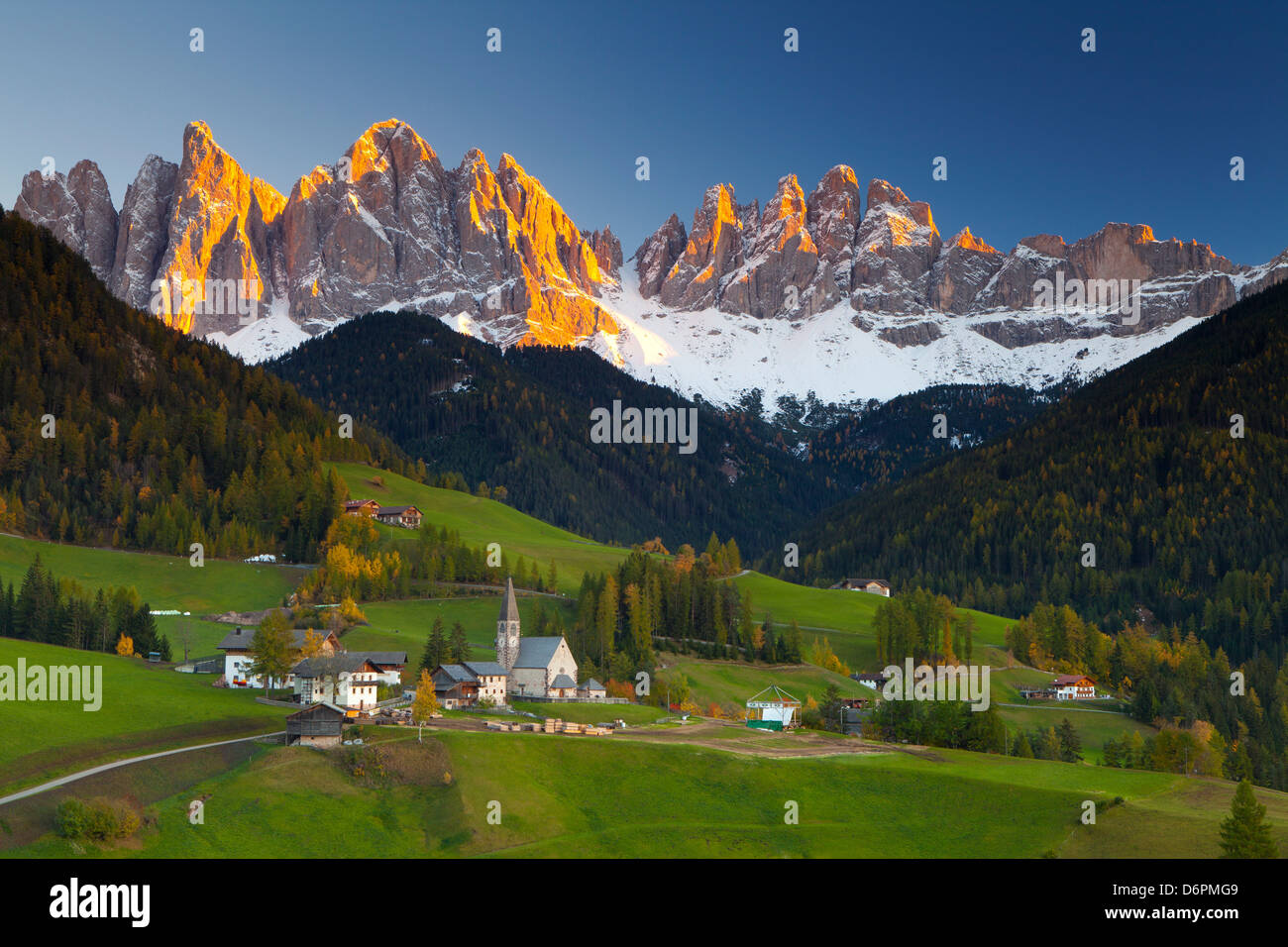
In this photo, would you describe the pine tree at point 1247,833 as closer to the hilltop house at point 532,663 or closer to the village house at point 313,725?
the village house at point 313,725

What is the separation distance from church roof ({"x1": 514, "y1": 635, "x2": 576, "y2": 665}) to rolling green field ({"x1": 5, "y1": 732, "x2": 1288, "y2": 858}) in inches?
1252

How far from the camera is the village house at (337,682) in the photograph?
352 ft

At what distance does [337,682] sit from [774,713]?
45.0 metres

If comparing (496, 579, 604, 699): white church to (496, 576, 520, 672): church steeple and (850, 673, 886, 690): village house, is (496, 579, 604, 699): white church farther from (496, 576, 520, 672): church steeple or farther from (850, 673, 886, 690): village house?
(850, 673, 886, 690): village house

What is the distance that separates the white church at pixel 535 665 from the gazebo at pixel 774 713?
16.1m

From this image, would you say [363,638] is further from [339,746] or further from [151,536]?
[151,536]

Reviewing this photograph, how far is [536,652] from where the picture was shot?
12444 cm

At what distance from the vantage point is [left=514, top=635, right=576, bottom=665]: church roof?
4843 inches

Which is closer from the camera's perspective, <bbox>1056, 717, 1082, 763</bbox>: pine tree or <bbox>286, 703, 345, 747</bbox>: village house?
<bbox>286, 703, 345, 747</bbox>: village house

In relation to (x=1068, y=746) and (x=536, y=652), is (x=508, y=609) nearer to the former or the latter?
(x=536, y=652)

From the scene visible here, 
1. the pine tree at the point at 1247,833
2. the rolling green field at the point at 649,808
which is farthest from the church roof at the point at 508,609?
the pine tree at the point at 1247,833

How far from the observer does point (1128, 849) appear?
7050cm

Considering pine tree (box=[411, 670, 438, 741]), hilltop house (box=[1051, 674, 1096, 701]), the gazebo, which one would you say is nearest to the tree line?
pine tree (box=[411, 670, 438, 741])
